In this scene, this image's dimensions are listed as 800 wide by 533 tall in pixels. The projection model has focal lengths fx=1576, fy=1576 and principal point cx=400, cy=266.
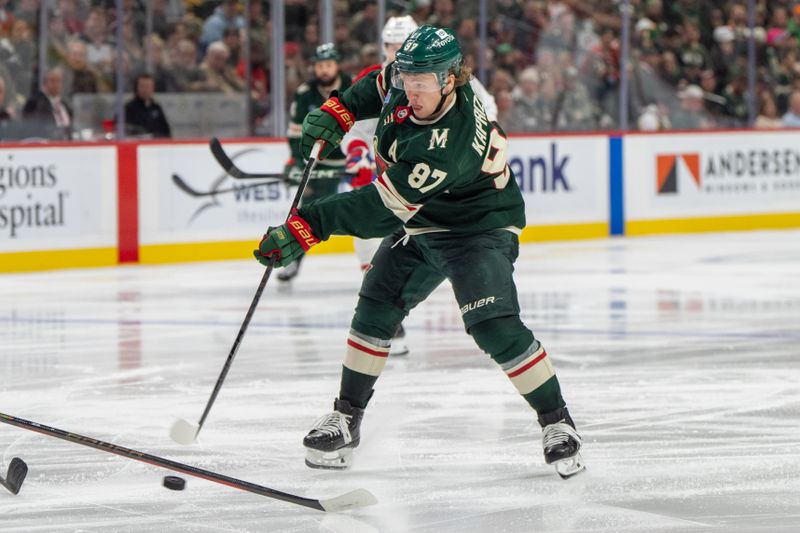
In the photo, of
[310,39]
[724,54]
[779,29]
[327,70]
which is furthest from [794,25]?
[327,70]

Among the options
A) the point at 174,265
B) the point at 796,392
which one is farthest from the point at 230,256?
the point at 796,392

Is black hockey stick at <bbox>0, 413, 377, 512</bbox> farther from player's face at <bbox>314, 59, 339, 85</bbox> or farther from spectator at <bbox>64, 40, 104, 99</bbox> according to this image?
spectator at <bbox>64, 40, 104, 99</bbox>

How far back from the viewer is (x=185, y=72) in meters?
10.6

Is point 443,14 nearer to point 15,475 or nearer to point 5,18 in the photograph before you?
point 5,18

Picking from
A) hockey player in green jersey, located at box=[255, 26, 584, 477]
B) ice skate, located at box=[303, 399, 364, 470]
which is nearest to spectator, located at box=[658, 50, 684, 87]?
hockey player in green jersey, located at box=[255, 26, 584, 477]

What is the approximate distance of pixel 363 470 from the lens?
423 centimetres

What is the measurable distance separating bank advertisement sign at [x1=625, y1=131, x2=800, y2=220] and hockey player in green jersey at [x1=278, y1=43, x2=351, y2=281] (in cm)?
418

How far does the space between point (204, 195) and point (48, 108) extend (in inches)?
46.1

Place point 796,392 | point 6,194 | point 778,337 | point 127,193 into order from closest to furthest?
point 796,392
point 778,337
point 6,194
point 127,193

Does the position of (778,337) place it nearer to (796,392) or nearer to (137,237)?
(796,392)

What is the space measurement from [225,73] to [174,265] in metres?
1.44

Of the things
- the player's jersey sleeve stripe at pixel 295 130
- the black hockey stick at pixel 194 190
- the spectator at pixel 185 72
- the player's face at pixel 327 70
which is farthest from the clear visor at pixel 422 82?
the spectator at pixel 185 72

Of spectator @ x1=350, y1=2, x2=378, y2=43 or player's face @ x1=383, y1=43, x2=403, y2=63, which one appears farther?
spectator @ x1=350, y1=2, x2=378, y2=43

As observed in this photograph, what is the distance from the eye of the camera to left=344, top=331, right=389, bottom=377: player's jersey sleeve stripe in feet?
14.1
